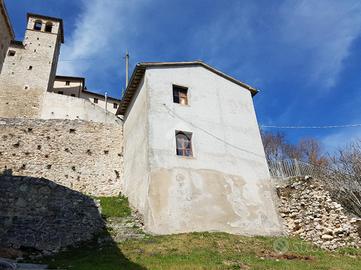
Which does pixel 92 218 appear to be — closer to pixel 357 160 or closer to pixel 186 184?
pixel 186 184

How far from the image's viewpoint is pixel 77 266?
31.6 feet

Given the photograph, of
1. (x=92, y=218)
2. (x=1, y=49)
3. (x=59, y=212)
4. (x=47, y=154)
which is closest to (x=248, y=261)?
(x=92, y=218)

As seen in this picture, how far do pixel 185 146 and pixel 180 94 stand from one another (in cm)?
345

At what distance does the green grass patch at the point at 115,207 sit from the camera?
15.6 m

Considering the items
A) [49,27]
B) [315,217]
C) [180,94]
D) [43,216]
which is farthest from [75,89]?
[315,217]

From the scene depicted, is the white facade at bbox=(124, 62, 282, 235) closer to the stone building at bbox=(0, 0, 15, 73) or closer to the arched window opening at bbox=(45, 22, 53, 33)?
the stone building at bbox=(0, 0, 15, 73)

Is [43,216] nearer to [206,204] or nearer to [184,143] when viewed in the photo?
[206,204]

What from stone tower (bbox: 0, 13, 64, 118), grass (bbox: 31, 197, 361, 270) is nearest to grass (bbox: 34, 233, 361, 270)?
grass (bbox: 31, 197, 361, 270)

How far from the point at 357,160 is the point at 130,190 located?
12912mm

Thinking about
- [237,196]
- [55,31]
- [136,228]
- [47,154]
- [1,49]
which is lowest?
[136,228]

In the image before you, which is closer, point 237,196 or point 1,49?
point 1,49

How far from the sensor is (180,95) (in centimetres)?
1883

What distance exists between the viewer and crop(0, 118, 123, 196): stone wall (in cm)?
1892

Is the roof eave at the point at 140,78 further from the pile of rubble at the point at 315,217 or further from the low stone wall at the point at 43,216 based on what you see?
the low stone wall at the point at 43,216
